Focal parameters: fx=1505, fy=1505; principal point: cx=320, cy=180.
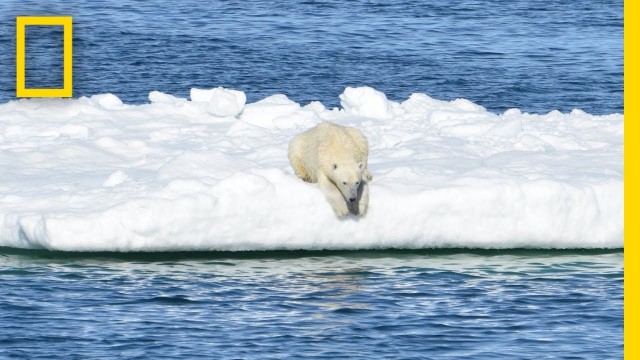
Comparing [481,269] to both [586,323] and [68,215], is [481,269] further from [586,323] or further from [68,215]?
[68,215]

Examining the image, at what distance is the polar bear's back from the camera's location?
72.9ft

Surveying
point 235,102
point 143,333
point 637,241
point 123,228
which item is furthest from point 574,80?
point 143,333

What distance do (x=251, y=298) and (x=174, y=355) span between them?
2.42 m

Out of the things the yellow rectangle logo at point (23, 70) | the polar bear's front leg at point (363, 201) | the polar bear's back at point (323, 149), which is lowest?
the polar bear's front leg at point (363, 201)

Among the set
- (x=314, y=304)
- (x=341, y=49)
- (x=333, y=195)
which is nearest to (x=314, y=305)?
(x=314, y=304)

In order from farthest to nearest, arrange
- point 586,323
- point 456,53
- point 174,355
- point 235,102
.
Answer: point 456,53, point 235,102, point 586,323, point 174,355

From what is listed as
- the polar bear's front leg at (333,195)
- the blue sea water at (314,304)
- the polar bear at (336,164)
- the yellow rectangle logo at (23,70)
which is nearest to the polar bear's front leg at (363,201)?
the polar bear at (336,164)

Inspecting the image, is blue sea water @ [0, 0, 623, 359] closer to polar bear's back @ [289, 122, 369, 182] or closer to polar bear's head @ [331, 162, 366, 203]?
polar bear's head @ [331, 162, 366, 203]

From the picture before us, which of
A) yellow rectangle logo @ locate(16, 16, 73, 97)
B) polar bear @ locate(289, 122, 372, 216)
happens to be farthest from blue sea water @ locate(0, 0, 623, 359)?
yellow rectangle logo @ locate(16, 16, 73, 97)

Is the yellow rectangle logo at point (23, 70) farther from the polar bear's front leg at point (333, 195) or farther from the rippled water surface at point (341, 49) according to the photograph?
the polar bear's front leg at point (333, 195)

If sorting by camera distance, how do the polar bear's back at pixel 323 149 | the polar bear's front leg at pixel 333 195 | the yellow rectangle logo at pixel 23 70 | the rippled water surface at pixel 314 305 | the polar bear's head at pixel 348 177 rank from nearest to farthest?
the rippled water surface at pixel 314 305 → the polar bear's head at pixel 348 177 → the polar bear's front leg at pixel 333 195 → the polar bear's back at pixel 323 149 → the yellow rectangle logo at pixel 23 70

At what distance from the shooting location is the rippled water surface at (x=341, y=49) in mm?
42188

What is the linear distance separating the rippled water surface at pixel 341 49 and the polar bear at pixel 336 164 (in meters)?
16.5

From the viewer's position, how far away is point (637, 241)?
22.3 m
